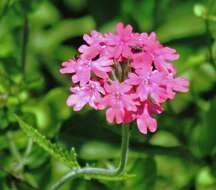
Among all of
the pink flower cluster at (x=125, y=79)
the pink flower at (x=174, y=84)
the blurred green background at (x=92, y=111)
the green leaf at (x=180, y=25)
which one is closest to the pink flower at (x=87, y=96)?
the pink flower cluster at (x=125, y=79)

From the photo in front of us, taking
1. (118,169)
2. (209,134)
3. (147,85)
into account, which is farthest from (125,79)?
(209,134)

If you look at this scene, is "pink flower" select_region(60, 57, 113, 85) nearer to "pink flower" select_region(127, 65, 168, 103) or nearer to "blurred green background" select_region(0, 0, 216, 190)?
"pink flower" select_region(127, 65, 168, 103)

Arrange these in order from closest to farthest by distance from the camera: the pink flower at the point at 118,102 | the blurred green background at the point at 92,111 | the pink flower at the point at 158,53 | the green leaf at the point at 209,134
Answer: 1. the pink flower at the point at 118,102
2. the pink flower at the point at 158,53
3. the blurred green background at the point at 92,111
4. the green leaf at the point at 209,134

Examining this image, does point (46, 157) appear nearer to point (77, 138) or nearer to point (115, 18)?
point (77, 138)

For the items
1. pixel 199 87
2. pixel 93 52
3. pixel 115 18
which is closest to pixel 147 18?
pixel 115 18

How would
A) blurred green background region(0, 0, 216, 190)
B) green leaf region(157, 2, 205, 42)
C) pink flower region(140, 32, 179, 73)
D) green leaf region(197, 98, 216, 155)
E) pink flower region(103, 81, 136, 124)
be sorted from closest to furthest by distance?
pink flower region(103, 81, 136, 124), pink flower region(140, 32, 179, 73), blurred green background region(0, 0, 216, 190), green leaf region(197, 98, 216, 155), green leaf region(157, 2, 205, 42)

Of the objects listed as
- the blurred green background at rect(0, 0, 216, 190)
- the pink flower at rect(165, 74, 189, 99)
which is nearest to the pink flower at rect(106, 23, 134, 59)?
the pink flower at rect(165, 74, 189, 99)

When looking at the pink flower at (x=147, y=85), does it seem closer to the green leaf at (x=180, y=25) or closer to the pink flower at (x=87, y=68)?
the pink flower at (x=87, y=68)

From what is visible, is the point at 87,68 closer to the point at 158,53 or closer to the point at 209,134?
the point at 158,53

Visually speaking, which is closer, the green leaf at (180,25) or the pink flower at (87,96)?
the pink flower at (87,96)
